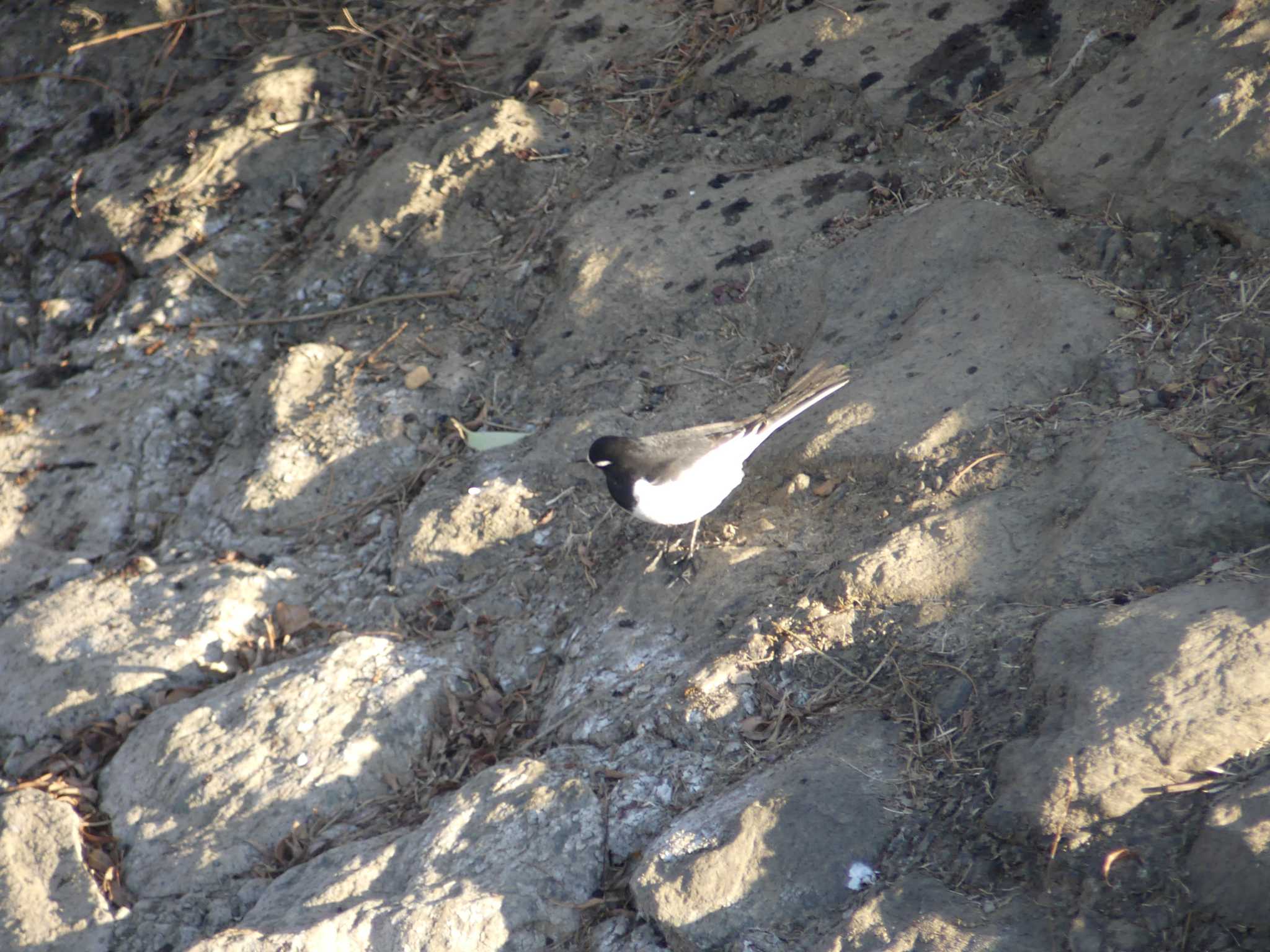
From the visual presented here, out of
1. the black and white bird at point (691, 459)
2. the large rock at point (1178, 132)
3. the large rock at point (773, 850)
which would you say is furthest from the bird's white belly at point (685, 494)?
the large rock at point (1178, 132)

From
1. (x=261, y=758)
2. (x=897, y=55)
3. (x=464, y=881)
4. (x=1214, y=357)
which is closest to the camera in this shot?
(x=464, y=881)

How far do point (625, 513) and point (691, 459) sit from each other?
604 millimetres

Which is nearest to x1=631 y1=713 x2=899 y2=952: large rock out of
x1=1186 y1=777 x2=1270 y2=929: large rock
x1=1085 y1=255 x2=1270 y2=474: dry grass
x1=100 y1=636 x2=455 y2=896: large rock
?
x1=1186 y1=777 x2=1270 y2=929: large rock

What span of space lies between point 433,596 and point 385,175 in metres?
2.78

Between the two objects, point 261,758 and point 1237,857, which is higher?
point 1237,857

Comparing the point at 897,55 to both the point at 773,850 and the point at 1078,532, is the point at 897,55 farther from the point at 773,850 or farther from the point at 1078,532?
the point at 773,850

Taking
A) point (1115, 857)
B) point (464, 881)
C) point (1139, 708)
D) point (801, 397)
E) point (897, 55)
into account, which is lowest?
point (464, 881)

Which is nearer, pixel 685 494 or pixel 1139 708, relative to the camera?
pixel 1139 708

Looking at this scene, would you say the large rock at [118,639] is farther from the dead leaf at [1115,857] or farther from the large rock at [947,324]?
the dead leaf at [1115,857]

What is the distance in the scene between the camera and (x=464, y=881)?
297 cm

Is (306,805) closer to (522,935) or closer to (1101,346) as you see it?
(522,935)

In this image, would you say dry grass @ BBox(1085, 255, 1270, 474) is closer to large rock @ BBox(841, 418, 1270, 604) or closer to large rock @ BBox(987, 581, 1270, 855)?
large rock @ BBox(841, 418, 1270, 604)

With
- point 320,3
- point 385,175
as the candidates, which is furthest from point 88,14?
point 385,175

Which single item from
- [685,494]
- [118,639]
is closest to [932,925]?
[685,494]
